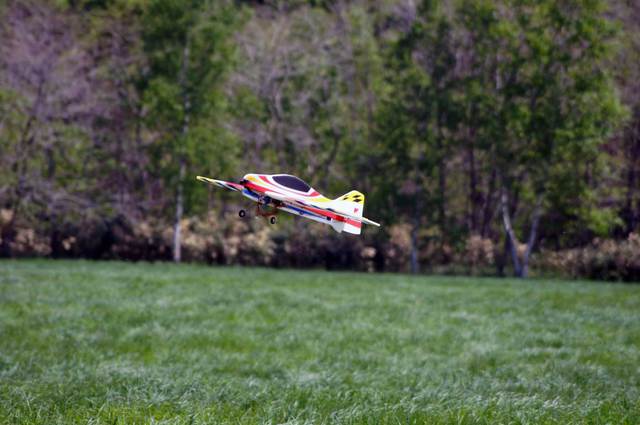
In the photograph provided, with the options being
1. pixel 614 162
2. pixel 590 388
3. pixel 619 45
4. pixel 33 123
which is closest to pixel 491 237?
pixel 614 162

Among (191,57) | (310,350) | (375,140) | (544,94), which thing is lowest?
(310,350)

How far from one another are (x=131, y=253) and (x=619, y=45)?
61.3 ft

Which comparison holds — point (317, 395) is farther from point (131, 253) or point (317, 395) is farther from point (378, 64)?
point (378, 64)

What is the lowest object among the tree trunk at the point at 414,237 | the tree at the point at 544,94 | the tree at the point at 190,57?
the tree trunk at the point at 414,237

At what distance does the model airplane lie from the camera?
Result: 191 centimetres

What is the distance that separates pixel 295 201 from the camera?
1914 millimetres

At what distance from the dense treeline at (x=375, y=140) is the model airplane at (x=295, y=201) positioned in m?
12.7

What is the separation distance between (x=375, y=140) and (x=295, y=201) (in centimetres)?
1505

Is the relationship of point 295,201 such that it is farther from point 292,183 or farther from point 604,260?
point 604,260

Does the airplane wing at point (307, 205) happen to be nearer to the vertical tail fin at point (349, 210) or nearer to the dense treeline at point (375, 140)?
the vertical tail fin at point (349, 210)

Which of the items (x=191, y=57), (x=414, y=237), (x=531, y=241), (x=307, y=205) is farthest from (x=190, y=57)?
(x=531, y=241)

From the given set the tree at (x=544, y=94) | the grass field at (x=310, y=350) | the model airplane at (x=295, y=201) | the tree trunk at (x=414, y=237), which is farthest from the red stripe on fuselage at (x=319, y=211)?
the tree at (x=544, y=94)

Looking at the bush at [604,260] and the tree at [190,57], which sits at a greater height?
the tree at [190,57]

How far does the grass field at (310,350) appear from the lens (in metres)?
6.26
